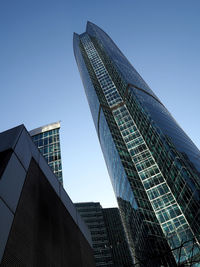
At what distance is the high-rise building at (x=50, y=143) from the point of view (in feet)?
165

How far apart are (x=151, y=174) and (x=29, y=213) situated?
2596 inches

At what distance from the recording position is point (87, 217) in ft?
372

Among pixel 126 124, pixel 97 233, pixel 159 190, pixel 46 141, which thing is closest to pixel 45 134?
pixel 46 141

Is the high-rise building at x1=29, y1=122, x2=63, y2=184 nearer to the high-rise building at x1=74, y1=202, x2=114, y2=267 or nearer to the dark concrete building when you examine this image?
the dark concrete building

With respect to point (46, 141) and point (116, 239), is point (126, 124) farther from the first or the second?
point (116, 239)

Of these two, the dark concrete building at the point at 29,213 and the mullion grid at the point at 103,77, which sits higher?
the mullion grid at the point at 103,77

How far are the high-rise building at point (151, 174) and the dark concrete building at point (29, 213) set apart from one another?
19003 mm

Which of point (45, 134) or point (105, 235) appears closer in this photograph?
point (45, 134)

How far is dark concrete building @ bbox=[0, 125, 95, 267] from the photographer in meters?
7.84

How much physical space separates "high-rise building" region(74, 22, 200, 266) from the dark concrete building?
1900 cm

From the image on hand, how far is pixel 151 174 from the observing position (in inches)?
2810

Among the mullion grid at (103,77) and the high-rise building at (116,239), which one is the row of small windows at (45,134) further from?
the high-rise building at (116,239)

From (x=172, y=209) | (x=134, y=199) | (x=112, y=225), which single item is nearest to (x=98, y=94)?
(x=134, y=199)

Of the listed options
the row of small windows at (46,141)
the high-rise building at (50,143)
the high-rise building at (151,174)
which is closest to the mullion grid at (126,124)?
the high-rise building at (151,174)
